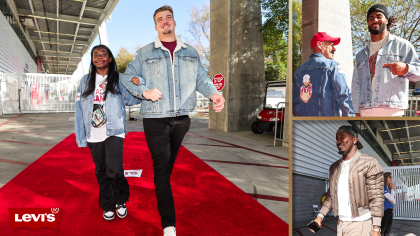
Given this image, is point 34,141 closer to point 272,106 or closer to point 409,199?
point 272,106

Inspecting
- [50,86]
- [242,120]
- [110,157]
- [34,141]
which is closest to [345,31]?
[110,157]

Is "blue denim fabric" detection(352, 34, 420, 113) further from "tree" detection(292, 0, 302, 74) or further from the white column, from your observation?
the white column

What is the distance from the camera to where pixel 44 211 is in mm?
2719

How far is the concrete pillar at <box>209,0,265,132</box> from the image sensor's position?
10.1m

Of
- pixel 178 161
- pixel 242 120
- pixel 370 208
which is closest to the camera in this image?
pixel 370 208

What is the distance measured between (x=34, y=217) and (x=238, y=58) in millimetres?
8768

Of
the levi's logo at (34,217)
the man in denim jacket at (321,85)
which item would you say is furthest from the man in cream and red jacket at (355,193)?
the levi's logo at (34,217)

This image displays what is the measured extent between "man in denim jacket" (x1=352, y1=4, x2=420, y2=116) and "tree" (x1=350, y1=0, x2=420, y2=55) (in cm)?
2

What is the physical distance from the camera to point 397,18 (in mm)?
1207

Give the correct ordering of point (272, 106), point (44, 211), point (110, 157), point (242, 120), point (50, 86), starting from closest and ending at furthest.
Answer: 1. point (110, 157)
2. point (44, 211)
3. point (272, 106)
4. point (242, 120)
5. point (50, 86)

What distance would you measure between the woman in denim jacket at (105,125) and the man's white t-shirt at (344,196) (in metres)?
1.98

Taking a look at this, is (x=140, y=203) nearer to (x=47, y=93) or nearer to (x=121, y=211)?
(x=121, y=211)

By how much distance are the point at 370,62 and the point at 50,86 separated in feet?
69.1

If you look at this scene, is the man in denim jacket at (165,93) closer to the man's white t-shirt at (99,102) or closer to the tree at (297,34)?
the man's white t-shirt at (99,102)
